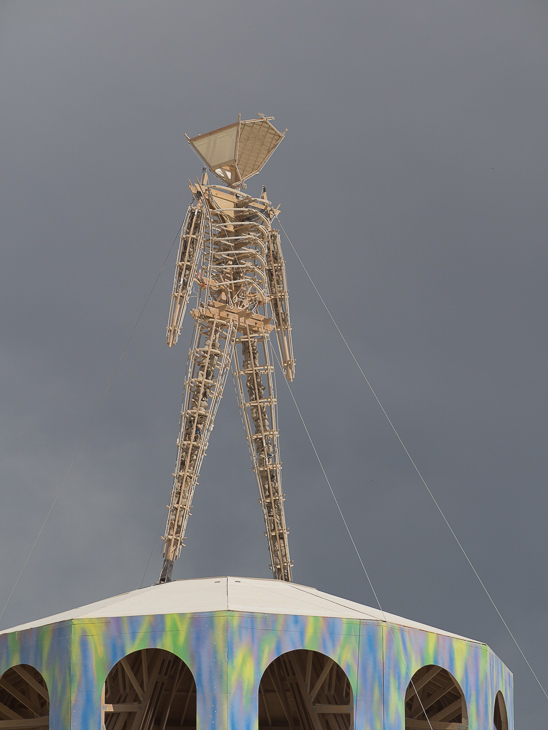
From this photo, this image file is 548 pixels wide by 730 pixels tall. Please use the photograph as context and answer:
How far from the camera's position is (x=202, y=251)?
38750mm

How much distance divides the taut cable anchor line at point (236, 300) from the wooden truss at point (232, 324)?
3 cm

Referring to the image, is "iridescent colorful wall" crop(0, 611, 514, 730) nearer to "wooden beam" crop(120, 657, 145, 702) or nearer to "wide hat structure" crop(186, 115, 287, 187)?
"wooden beam" crop(120, 657, 145, 702)

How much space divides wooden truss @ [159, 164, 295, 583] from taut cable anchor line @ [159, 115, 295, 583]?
0.03 metres

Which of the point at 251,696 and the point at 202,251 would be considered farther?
the point at 202,251

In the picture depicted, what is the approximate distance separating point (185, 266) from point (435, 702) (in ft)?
52.1

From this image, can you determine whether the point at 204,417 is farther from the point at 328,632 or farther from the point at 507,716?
the point at 507,716

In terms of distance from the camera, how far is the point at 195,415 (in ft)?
124

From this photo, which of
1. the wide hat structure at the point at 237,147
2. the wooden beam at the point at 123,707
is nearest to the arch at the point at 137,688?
the wooden beam at the point at 123,707

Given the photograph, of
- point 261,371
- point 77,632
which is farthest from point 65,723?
point 261,371

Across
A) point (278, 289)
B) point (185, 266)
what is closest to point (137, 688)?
point (185, 266)

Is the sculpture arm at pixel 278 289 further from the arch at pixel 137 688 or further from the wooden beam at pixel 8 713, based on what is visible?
the wooden beam at pixel 8 713

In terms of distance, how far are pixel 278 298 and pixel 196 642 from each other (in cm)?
1464

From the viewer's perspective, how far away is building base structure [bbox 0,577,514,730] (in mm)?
28141

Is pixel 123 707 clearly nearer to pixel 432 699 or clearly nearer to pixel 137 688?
pixel 137 688
